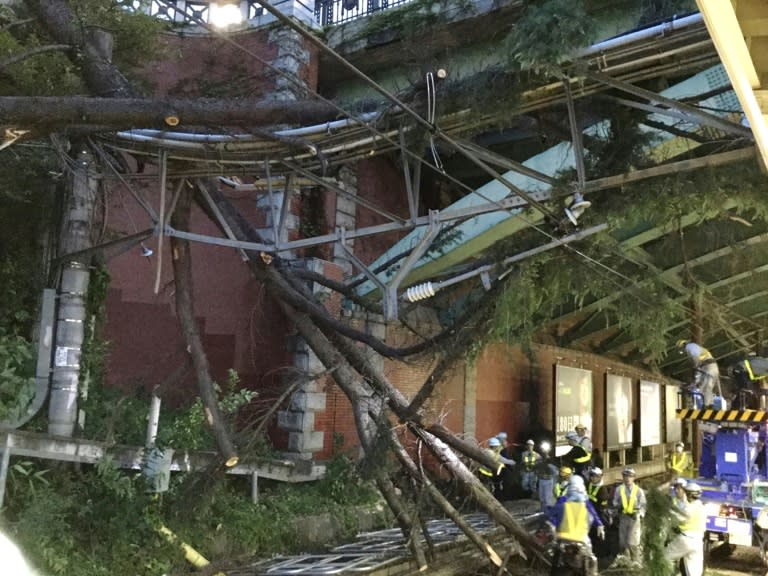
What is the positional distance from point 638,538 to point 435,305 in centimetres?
588

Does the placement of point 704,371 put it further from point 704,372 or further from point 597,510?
point 597,510

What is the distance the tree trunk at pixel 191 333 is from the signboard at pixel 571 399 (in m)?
12.5

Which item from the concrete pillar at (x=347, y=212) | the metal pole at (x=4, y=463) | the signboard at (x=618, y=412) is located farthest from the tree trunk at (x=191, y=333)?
the signboard at (x=618, y=412)

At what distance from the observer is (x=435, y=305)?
563 inches

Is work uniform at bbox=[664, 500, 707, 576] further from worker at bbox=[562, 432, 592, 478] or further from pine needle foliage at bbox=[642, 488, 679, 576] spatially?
worker at bbox=[562, 432, 592, 478]

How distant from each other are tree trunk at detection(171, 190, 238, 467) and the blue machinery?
836cm

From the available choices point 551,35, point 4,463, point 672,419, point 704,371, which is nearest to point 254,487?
point 4,463

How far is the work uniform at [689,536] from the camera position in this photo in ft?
32.7

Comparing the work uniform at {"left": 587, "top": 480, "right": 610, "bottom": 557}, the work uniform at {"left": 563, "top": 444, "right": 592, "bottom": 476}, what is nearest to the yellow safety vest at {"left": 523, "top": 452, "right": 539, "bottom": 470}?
the work uniform at {"left": 563, "top": 444, "right": 592, "bottom": 476}

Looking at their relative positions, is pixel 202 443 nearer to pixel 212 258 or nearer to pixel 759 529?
pixel 212 258

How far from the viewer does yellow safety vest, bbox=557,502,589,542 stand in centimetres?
862

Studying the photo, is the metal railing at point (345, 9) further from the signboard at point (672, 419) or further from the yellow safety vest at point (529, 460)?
the signboard at point (672, 419)

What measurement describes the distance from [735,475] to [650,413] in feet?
43.9

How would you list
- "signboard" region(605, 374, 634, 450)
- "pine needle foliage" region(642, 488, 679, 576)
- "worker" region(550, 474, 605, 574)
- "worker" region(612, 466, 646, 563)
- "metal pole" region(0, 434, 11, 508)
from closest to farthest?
"metal pole" region(0, 434, 11, 508) → "worker" region(550, 474, 605, 574) → "pine needle foliage" region(642, 488, 679, 576) → "worker" region(612, 466, 646, 563) → "signboard" region(605, 374, 634, 450)
